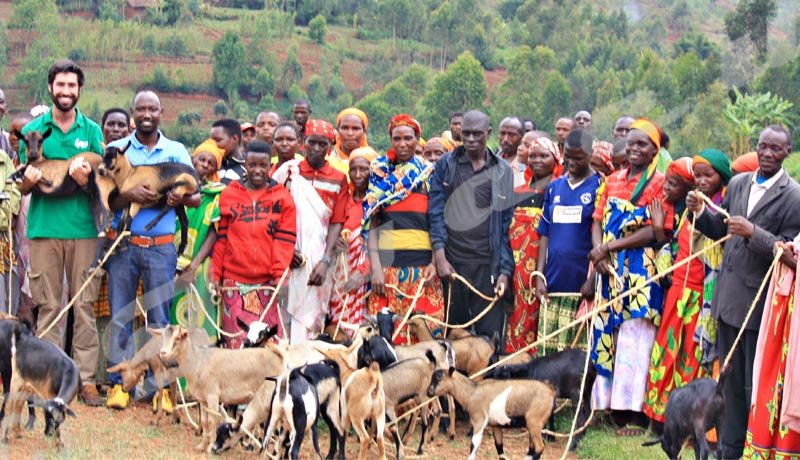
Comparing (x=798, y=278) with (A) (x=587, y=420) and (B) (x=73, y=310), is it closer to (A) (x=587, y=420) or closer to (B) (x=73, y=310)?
(A) (x=587, y=420)

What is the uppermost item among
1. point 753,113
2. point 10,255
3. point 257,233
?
point 753,113

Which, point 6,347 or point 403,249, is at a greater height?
point 403,249


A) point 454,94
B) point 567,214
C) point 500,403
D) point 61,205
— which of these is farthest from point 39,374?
point 454,94

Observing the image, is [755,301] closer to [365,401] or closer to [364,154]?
[365,401]

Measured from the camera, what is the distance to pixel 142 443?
6.79m

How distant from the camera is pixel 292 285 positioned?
8.05m

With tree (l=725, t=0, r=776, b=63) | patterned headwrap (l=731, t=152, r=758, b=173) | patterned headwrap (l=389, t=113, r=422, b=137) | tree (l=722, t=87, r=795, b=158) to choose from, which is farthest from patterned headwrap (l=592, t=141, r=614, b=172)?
tree (l=725, t=0, r=776, b=63)

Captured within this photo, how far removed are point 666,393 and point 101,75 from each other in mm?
35884

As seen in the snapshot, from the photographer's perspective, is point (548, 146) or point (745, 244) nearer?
point (745, 244)

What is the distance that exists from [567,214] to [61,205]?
375 cm

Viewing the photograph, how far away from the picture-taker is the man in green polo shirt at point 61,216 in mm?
7418

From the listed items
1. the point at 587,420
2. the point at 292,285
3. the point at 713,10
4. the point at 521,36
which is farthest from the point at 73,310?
the point at 713,10

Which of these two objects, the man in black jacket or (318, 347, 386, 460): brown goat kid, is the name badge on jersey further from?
(318, 347, 386, 460): brown goat kid

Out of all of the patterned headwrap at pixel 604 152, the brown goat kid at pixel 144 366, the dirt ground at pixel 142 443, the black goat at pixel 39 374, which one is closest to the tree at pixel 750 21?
the patterned headwrap at pixel 604 152
